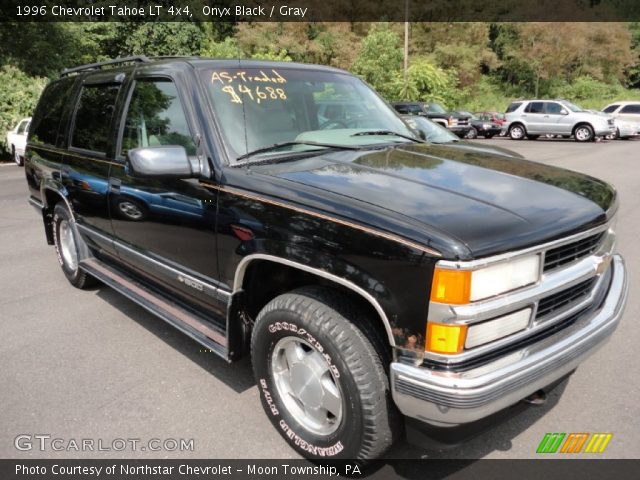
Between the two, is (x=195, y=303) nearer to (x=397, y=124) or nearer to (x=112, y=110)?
(x=112, y=110)

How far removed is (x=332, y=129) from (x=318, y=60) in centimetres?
3773

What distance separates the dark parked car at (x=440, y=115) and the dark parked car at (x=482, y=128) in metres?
0.34

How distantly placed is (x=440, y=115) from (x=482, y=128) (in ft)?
8.74

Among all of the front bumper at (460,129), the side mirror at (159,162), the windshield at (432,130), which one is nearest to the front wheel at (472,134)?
the front bumper at (460,129)

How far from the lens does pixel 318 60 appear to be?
38969mm

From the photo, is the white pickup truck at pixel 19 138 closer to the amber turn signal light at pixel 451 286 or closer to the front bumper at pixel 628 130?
the amber turn signal light at pixel 451 286

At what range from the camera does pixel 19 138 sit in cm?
1584

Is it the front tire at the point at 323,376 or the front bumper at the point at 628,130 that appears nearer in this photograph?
the front tire at the point at 323,376

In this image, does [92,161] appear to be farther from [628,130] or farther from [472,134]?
[628,130]

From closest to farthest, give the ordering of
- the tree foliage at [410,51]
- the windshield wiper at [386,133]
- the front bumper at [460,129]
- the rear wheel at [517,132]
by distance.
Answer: the windshield wiper at [386,133], the tree foliage at [410,51], the rear wheel at [517,132], the front bumper at [460,129]

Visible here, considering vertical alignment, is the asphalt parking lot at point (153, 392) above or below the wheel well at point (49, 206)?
below

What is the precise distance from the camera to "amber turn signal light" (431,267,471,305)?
193cm

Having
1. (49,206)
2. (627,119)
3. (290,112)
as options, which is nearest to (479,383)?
(290,112)

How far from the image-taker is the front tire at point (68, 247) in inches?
187
